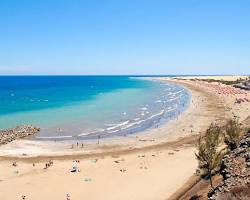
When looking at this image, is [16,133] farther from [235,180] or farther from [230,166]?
[235,180]

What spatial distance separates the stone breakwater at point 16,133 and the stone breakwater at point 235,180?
129ft

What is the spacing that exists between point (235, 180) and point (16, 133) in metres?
46.2

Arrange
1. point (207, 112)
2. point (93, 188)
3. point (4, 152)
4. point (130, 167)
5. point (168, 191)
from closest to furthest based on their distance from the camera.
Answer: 1. point (168, 191)
2. point (93, 188)
3. point (130, 167)
4. point (4, 152)
5. point (207, 112)

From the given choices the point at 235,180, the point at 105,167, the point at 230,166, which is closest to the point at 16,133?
the point at 105,167

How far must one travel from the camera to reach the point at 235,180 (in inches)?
687

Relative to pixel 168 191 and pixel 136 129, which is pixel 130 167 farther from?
pixel 136 129

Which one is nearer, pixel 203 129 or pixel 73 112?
pixel 203 129

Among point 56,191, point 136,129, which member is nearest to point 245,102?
point 136,129

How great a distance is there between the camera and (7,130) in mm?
61031

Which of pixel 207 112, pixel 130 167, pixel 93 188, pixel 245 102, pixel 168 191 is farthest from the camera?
pixel 245 102

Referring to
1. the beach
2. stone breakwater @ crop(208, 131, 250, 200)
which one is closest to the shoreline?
the beach

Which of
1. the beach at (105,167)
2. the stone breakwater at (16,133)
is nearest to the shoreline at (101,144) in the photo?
the beach at (105,167)

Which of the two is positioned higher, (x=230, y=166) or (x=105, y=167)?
(x=230, y=166)

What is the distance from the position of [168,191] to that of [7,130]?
38.3m
